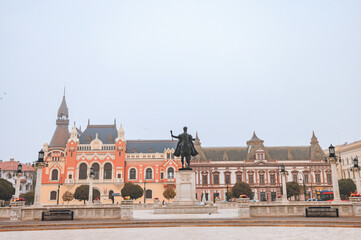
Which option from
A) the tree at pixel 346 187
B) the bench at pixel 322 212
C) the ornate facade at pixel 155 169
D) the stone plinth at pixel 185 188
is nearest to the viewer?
the bench at pixel 322 212

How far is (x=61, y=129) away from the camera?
69875 mm

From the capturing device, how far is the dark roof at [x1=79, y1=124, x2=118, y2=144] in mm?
67275

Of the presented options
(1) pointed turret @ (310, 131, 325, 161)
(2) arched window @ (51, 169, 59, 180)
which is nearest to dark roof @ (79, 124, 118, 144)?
(2) arched window @ (51, 169, 59, 180)

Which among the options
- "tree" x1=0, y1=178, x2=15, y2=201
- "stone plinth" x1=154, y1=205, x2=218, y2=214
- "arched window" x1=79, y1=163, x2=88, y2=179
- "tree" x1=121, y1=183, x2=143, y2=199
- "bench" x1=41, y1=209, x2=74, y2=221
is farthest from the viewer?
"arched window" x1=79, y1=163, x2=88, y2=179

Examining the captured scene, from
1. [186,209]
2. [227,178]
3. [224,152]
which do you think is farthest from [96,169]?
[186,209]

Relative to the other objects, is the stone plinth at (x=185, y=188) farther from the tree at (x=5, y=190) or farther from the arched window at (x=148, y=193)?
the arched window at (x=148, y=193)

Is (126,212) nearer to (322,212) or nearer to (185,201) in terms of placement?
(185,201)

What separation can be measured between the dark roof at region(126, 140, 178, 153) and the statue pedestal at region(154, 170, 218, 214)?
4610cm

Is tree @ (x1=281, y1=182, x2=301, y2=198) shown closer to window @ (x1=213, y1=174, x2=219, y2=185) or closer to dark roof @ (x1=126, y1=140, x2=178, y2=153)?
window @ (x1=213, y1=174, x2=219, y2=185)

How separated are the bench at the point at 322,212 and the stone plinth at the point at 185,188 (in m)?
7.94

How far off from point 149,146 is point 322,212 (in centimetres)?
5488

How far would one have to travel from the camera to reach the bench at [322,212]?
17.1m

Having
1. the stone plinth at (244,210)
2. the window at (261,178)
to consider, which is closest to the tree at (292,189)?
the window at (261,178)

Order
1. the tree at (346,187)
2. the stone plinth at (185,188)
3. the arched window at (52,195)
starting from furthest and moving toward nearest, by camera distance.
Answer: the arched window at (52,195), the tree at (346,187), the stone plinth at (185,188)
